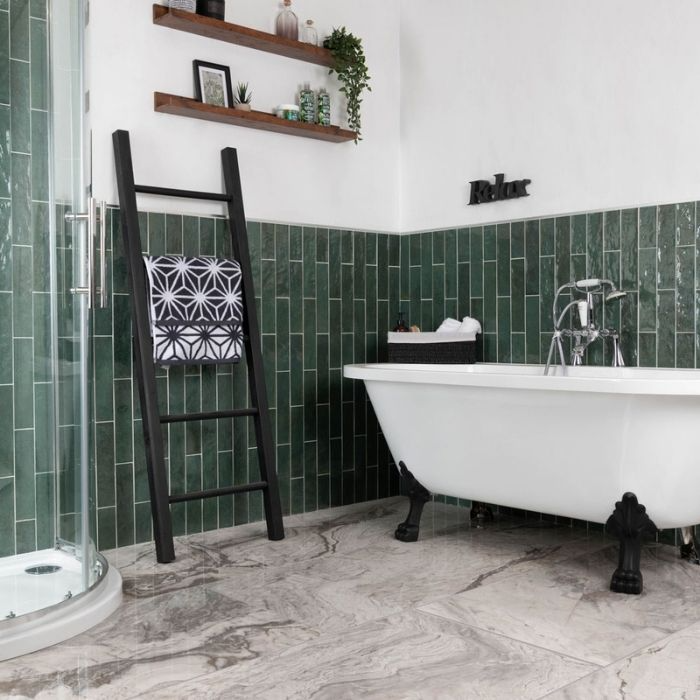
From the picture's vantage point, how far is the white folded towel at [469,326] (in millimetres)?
3781

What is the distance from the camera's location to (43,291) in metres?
2.47

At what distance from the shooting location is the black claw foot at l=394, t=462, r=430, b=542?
3314 millimetres

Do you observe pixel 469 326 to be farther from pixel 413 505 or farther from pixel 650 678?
pixel 650 678

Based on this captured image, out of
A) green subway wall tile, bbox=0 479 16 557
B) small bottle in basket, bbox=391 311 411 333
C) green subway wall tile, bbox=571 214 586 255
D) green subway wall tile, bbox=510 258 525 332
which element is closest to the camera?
green subway wall tile, bbox=0 479 16 557

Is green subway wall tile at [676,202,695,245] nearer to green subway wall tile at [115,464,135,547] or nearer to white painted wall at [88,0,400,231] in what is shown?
white painted wall at [88,0,400,231]

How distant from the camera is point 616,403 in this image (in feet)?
8.55

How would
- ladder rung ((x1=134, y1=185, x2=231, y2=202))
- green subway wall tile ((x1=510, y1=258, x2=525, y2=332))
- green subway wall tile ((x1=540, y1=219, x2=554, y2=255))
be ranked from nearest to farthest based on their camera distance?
ladder rung ((x1=134, y1=185, x2=231, y2=202)) < green subway wall tile ((x1=540, y1=219, x2=554, y2=255)) < green subway wall tile ((x1=510, y1=258, x2=525, y2=332))

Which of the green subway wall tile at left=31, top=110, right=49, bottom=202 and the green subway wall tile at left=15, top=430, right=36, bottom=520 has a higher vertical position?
the green subway wall tile at left=31, top=110, right=49, bottom=202

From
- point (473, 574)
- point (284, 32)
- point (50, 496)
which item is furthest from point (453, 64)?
point (50, 496)

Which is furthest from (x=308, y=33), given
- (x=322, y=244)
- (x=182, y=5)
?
(x=322, y=244)

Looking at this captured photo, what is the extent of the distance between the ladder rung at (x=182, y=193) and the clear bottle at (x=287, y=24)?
0.79 meters

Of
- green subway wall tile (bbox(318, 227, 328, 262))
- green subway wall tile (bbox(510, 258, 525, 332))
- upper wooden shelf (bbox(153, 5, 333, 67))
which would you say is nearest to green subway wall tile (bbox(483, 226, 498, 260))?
green subway wall tile (bbox(510, 258, 525, 332))

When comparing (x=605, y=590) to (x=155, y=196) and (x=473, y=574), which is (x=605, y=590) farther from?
(x=155, y=196)

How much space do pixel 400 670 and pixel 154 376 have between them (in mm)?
1535
